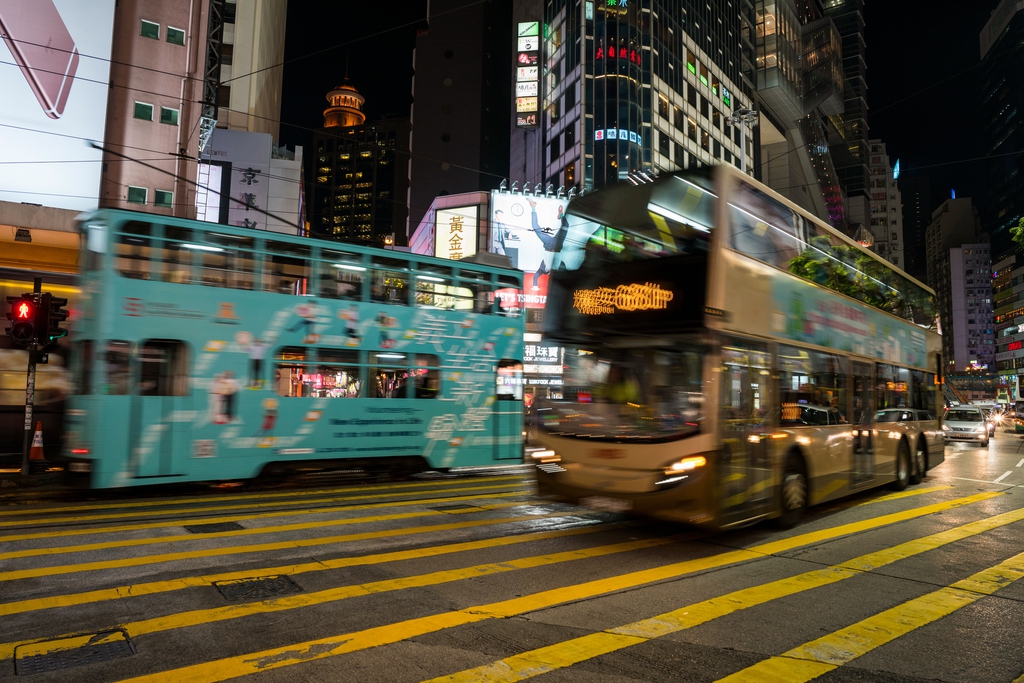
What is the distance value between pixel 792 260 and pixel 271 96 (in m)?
74.0

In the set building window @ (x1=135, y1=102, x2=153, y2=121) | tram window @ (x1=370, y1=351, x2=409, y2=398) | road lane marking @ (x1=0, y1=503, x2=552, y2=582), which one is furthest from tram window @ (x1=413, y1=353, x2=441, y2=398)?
building window @ (x1=135, y1=102, x2=153, y2=121)

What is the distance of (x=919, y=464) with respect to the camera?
12.9 m

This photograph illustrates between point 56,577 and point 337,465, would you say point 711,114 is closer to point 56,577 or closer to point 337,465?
point 337,465

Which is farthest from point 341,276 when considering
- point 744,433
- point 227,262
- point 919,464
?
point 919,464

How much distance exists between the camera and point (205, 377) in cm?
1005

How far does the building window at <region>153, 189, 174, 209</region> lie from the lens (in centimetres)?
2933

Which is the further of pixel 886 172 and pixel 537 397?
pixel 886 172

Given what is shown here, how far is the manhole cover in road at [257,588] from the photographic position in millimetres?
5184

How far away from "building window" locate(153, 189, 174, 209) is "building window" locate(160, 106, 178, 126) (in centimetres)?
323

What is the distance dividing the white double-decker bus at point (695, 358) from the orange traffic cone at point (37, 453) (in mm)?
10592

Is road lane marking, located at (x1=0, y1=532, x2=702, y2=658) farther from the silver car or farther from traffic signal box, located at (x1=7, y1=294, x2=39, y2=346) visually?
the silver car

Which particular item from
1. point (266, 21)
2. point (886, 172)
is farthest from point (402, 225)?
point (886, 172)

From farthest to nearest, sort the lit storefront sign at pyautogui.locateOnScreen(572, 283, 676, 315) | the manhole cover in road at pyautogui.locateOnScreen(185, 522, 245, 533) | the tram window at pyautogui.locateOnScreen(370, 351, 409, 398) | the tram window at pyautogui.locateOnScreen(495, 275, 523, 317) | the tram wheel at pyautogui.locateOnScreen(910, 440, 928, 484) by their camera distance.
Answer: the tram window at pyautogui.locateOnScreen(495, 275, 523, 317) < the tram wheel at pyautogui.locateOnScreen(910, 440, 928, 484) < the tram window at pyautogui.locateOnScreen(370, 351, 409, 398) < the manhole cover in road at pyautogui.locateOnScreen(185, 522, 245, 533) < the lit storefront sign at pyautogui.locateOnScreen(572, 283, 676, 315)

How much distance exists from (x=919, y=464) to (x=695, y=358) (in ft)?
29.6
